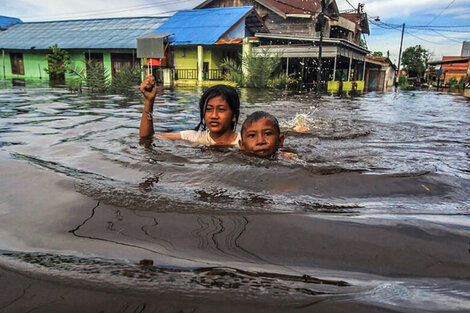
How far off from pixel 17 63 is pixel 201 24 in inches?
612

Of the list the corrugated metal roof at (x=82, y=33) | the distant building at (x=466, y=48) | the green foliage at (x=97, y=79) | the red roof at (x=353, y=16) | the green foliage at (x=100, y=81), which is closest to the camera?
the green foliage at (x=97, y=79)

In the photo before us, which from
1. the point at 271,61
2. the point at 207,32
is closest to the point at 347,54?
the point at 271,61

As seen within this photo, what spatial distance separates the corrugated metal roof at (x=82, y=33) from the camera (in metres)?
22.9

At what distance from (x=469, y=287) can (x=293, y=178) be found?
4.89ft

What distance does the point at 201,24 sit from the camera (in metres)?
22.3

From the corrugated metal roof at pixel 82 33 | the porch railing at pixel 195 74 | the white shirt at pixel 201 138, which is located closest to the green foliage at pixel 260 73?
the porch railing at pixel 195 74

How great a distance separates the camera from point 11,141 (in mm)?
3768

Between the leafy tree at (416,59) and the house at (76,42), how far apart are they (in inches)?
1706

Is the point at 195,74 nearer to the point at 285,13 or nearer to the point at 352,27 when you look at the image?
the point at 285,13

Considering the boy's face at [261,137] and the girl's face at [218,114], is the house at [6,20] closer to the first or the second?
the girl's face at [218,114]

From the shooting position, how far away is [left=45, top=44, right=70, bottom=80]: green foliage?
2317cm

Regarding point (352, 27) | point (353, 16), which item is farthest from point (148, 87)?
point (353, 16)

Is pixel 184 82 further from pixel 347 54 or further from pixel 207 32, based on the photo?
pixel 347 54

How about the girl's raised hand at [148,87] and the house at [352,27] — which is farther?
the house at [352,27]
